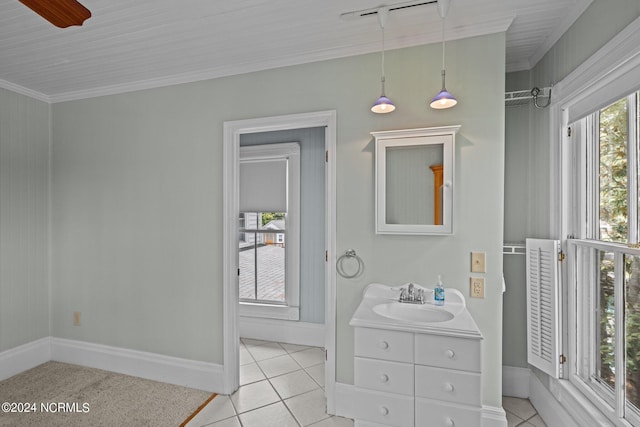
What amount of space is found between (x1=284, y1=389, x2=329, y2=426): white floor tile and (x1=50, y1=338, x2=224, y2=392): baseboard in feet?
2.02

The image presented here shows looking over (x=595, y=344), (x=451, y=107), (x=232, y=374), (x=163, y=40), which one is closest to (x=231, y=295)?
(x=232, y=374)

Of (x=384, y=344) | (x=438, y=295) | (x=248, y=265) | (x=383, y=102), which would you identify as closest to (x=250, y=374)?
(x=248, y=265)

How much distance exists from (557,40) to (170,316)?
3.46 m

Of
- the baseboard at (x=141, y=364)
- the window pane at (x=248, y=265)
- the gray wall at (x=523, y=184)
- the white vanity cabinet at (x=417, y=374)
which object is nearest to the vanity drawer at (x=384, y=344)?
the white vanity cabinet at (x=417, y=374)

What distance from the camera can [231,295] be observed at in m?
2.55

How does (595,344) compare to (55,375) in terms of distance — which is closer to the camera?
(595,344)

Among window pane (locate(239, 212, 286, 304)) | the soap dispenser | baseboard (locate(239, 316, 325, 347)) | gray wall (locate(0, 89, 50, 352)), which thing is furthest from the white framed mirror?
gray wall (locate(0, 89, 50, 352))

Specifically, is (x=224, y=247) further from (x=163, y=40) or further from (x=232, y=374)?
(x=163, y=40)

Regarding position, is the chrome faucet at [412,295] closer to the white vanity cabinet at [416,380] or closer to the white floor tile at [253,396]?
the white vanity cabinet at [416,380]

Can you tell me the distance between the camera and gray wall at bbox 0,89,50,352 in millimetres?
2795

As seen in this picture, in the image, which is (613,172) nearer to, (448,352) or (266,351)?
(448,352)

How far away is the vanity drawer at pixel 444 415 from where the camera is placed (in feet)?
4.84

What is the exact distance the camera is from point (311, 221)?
135 inches

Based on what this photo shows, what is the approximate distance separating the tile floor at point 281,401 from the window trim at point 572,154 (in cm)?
68
